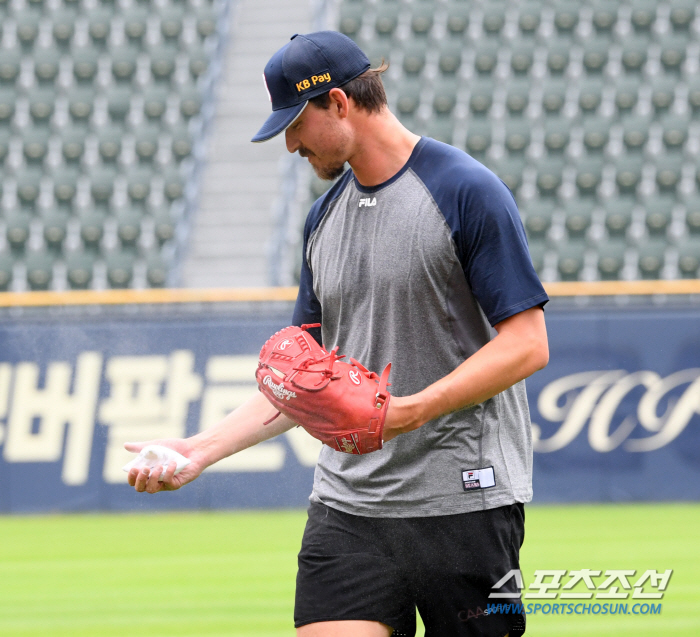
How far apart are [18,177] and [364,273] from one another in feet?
37.4

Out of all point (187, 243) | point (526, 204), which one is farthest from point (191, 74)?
point (526, 204)

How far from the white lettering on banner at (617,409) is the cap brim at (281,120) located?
20.6 ft

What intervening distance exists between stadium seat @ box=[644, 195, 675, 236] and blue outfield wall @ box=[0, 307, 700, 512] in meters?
3.50

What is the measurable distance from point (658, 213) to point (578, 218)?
0.90 meters

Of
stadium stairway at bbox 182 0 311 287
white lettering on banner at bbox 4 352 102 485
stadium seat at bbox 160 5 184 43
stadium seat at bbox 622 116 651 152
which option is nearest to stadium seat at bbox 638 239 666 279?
stadium seat at bbox 622 116 651 152

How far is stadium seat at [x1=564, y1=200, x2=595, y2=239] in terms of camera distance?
12.1 meters

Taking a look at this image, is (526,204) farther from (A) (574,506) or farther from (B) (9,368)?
(B) (9,368)

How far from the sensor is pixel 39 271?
12141 millimetres

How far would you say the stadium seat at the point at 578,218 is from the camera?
39.6 ft

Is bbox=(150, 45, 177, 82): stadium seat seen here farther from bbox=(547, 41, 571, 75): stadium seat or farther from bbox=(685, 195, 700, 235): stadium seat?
bbox=(685, 195, 700, 235): stadium seat

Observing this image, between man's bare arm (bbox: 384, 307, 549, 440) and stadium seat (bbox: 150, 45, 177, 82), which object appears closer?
man's bare arm (bbox: 384, 307, 549, 440)

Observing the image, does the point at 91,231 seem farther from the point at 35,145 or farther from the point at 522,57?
the point at 522,57

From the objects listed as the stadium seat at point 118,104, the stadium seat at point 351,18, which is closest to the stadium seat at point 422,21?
the stadium seat at point 351,18

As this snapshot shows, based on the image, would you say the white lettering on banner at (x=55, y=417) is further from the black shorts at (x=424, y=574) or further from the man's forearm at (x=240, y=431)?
the black shorts at (x=424, y=574)
